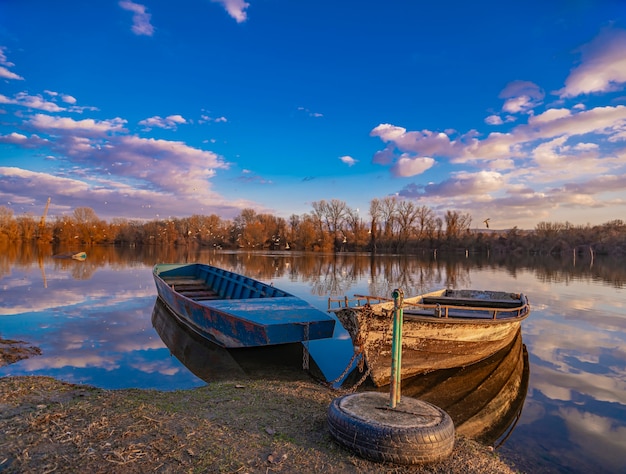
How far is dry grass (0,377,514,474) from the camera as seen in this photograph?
3.91 meters

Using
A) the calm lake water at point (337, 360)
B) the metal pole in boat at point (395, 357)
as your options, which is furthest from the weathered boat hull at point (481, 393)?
the metal pole in boat at point (395, 357)

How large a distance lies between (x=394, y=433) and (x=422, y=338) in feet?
14.2

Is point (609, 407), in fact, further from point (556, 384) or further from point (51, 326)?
point (51, 326)

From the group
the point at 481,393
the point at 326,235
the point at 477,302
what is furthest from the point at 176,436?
the point at 326,235

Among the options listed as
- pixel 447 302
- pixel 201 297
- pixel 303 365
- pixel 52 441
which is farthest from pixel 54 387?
pixel 447 302

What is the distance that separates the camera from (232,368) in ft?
29.9

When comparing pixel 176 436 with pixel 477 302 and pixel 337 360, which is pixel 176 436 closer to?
pixel 337 360

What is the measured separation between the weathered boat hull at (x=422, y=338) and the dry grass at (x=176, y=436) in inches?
74.5

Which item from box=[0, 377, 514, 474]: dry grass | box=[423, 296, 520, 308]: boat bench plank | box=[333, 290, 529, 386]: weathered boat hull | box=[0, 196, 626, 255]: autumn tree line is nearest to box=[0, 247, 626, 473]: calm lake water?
box=[333, 290, 529, 386]: weathered boat hull

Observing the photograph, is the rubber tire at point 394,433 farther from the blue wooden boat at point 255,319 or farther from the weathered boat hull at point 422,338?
the blue wooden boat at point 255,319

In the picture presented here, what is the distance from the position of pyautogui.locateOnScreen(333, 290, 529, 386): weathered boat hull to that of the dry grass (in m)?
1.89

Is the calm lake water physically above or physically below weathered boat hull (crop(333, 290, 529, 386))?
below

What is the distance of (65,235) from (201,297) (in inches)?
3871

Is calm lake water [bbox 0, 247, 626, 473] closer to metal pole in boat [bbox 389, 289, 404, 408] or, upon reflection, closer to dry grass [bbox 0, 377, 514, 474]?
dry grass [bbox 0, 377, 514, 474]
